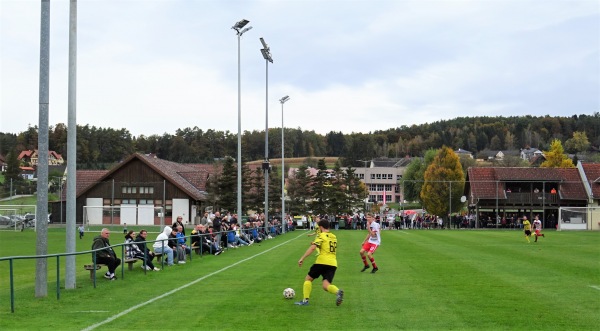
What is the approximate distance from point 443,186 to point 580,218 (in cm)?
2552

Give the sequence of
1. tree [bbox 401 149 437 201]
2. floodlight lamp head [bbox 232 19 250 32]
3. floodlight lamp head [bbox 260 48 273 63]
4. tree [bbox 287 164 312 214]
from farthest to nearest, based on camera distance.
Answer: tree [bbox 401 149 437 201], tree [bbox 287 164 312 214], floodlight lamp head [bbox 260 48 273 63], floodlight lamp head [bbox 232 19 250 32]

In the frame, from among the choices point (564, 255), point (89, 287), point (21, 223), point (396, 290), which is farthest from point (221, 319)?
point (21, 223)

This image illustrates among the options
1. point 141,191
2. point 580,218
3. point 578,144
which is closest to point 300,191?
point 141,191

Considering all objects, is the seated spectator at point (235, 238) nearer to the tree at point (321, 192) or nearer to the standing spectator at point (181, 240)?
the standing spectator at point (181, 240)

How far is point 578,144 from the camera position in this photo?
7485 inches

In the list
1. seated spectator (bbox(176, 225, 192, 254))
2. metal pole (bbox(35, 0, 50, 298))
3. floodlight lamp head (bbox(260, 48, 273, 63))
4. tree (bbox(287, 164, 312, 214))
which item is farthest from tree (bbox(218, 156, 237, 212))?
metal pole (bbox(35, 0, 50, 298))

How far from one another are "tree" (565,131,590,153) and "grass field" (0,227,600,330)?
585 ft

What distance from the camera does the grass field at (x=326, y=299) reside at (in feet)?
37.5

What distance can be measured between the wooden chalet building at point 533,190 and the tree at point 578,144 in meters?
116

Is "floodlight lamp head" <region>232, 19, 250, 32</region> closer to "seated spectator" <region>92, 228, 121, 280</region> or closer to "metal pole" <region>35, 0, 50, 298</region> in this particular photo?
"seated spectator" <region>92, 228, 121, 280</region>

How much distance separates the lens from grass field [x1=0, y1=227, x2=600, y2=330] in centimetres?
1143

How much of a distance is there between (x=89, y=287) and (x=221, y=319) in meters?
6.35

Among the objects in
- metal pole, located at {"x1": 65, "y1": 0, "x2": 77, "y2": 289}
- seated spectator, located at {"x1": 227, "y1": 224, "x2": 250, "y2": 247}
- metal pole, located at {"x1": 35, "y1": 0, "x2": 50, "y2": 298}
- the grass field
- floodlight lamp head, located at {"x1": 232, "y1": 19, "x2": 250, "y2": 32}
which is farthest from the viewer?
floodlight lamp head, located at {"x1": 232, "y1": 19, "x2": 250, "y2": 32}

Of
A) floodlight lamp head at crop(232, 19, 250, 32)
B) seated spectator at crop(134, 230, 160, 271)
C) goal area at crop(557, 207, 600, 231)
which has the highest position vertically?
floodlight lamp head at crop(232, 19, 250, 32)
